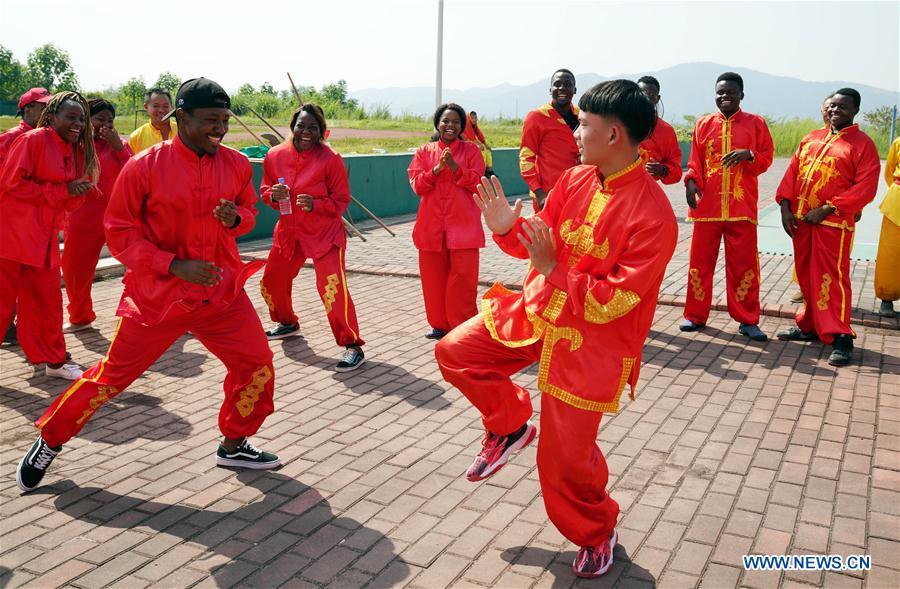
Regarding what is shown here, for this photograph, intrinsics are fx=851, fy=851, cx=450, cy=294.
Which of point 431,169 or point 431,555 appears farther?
point 431,169

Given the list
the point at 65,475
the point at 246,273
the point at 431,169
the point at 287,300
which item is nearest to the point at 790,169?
the point at 431,169

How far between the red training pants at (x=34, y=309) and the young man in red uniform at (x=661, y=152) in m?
A: 5.07

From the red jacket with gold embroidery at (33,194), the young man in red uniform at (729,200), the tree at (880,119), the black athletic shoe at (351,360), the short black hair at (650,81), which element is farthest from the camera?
the tree at (880,119)

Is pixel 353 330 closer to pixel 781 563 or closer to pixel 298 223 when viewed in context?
pixel 298 223

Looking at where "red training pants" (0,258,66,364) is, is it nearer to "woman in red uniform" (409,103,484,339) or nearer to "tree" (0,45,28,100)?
"woman in red uniform" (409,103,484,339)

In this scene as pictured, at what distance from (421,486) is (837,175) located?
4744 millimetres

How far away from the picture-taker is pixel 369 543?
3.98m

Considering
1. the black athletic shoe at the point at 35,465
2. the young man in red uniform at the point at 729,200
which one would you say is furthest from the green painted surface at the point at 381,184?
the black athletic shoe at the point at 35,465

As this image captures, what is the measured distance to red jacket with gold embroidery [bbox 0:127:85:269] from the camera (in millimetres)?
6198

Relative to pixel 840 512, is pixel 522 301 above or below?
above

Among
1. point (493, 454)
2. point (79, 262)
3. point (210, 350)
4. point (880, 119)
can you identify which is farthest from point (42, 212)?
point (880, 119)

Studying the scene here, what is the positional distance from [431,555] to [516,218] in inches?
62.0

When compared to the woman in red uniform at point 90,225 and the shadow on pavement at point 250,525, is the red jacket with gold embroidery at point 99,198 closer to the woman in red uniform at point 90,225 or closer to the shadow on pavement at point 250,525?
the woman in red uniform at point 90,225

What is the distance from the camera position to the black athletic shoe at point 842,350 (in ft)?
22.9
